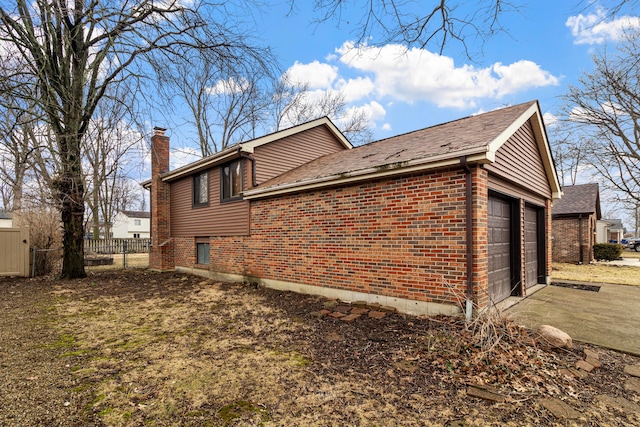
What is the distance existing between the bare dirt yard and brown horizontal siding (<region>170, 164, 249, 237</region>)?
4.05m

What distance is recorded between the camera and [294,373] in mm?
3590

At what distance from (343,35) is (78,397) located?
5.17 metres

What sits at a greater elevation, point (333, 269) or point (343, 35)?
point (343, 35)

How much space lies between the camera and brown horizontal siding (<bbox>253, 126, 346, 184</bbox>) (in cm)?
977

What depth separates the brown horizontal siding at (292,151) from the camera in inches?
384

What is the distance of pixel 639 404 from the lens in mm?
2986

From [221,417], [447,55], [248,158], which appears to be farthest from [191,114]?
[221,417]

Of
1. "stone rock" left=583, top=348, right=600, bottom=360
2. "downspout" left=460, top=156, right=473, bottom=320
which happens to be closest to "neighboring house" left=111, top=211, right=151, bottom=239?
"downspout" left=460, top=156, right=473, bottom=320

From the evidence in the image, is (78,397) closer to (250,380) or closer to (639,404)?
(250,380)

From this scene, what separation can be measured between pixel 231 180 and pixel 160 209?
4596 millimetres

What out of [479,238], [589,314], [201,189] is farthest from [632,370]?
[201,189]

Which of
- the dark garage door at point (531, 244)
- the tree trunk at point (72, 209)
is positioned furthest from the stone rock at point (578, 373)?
the tree trunk at point (72, 209)

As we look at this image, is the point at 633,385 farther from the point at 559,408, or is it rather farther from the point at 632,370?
the point at 559,408

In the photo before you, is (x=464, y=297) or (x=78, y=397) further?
(x=464, y=297)
